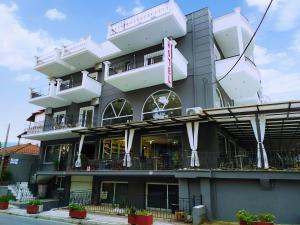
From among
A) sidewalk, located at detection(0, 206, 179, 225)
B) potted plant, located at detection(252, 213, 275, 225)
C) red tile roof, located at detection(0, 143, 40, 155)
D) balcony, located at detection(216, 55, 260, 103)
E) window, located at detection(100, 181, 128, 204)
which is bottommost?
sidewalk, located at detection(0, 206, 179, 225)

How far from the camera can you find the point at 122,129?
17141mm

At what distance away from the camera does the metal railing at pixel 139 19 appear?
15.9 metres

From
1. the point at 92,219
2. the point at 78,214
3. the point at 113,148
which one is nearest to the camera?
the point at 92,219

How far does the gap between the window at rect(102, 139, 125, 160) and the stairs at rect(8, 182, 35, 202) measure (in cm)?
780

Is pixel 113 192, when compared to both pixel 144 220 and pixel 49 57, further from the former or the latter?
pixel 49 57

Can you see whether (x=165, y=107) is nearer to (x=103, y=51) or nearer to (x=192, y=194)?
(x=192, y=194)

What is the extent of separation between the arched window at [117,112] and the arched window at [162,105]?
161cm

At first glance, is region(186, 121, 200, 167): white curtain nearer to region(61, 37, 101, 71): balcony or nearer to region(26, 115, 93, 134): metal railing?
region(26, 115, 93, 134): metal railing

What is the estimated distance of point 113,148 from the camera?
61.5 ft

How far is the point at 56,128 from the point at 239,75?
16556 millimetres

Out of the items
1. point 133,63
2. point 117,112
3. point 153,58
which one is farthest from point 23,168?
point 153,58

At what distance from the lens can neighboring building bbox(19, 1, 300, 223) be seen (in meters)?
11.8

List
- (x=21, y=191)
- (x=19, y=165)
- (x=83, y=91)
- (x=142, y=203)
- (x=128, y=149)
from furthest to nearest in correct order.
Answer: (x=19, y=165) → (x=21, y=191) → (x=83, y=91) → (x=128, y=149) → (x=142, y=203)

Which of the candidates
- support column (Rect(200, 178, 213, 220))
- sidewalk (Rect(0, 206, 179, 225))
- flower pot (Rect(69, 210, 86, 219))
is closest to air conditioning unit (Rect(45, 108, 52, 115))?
A: sidewalk (Rect(0, 206, 179, 225))
